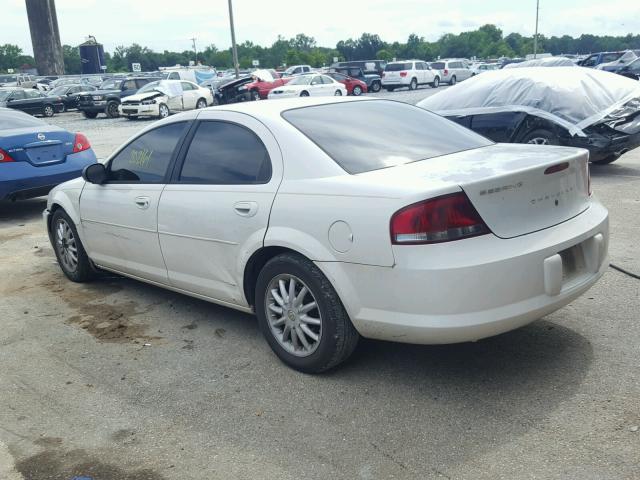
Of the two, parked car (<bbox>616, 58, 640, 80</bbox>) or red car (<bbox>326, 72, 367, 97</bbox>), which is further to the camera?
red car (<bbox>326, 72, 367, 97</bbox>)

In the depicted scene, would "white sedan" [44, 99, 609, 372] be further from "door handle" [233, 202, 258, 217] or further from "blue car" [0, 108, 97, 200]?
"blue car" [0, 108, 97, 200]

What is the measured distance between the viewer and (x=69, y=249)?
5988 mm

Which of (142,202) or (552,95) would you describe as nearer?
(142,202)

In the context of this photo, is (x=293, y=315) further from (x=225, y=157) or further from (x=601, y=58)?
(x=601, y=58)

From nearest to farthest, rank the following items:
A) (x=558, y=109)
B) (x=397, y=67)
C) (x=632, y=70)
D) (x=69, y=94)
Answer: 1. (x=558, y=109)
2. (x=632, y=70)
3. (x=69, y=94)
4. (x=397, y=67)

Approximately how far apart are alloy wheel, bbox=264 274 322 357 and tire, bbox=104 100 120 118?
28.6 m

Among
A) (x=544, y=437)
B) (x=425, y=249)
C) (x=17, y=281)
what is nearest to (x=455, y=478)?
(x=544, y=437)

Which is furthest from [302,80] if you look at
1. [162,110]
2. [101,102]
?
[101,102]

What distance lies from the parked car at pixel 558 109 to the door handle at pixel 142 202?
6.50 meters

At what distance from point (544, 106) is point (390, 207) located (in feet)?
23.8

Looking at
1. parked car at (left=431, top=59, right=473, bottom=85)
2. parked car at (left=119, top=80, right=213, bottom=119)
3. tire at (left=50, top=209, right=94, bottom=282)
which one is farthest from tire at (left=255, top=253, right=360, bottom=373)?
parked car at (left=431, top=59, right=473, bottom=85)

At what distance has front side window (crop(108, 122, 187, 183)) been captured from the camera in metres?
4.82

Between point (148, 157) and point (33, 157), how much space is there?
14.6 feet

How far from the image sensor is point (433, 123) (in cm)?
461
